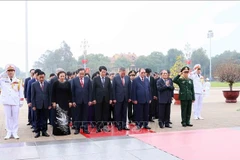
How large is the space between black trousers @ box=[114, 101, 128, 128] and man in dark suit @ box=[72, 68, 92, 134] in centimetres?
76

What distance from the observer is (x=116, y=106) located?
24.3 feet

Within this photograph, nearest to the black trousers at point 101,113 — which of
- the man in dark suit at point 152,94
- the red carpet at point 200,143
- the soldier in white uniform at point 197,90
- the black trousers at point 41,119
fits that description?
the red carpet at point 200,143

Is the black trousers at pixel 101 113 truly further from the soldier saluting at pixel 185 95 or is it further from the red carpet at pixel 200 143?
the soldier saluting at pixel 185 95

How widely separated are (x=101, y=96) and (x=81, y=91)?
0.52 meters

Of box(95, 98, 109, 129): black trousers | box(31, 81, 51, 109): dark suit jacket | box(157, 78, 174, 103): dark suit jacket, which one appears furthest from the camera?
box(157, 78, 174, 103): dark suit jacket

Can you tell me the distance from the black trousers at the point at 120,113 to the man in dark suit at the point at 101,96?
25cm

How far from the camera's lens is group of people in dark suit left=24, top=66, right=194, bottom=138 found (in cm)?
686

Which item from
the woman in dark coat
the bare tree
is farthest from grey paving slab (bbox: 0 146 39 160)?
the bare tree

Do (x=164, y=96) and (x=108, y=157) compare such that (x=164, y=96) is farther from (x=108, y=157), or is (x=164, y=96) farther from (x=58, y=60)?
(x=58, y=60)

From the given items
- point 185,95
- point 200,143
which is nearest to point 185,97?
point 185,95

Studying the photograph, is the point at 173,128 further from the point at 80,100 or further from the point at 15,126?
the point at 15,126

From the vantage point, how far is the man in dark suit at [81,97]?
7.12 m

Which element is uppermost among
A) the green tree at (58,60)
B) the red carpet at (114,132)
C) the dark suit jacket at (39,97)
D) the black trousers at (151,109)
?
the green tree at (58,60)

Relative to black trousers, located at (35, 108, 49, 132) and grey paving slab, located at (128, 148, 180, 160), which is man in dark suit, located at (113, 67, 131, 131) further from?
grey paving slab, located at (128, 148, 180, 160)
